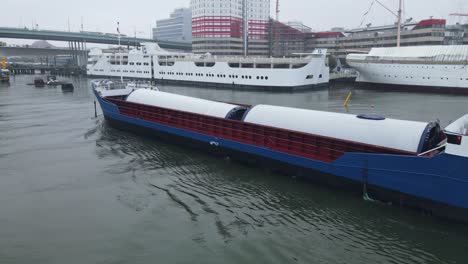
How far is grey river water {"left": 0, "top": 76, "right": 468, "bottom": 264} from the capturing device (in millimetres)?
9359

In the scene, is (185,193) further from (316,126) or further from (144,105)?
(144,105)

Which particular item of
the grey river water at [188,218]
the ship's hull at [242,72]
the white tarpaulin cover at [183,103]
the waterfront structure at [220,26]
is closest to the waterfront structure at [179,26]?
the waterfront structure at [220,26]

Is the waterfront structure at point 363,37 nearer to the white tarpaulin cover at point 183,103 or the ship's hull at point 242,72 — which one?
the ship's hull at point 242,72

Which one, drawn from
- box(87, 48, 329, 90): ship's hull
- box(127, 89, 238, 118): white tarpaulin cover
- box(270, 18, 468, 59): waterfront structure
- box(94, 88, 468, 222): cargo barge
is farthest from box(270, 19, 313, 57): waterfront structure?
box(94, 88, 468, 222): cargo barge

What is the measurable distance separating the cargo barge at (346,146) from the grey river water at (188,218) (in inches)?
27.9

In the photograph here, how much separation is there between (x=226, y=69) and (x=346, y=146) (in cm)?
5092

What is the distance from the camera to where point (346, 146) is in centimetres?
1305

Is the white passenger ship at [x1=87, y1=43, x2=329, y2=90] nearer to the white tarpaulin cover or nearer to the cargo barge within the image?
the white tarpaulin cover

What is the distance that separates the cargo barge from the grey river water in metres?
0.71

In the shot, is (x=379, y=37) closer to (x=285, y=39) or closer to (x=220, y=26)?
(x=285, y=39)

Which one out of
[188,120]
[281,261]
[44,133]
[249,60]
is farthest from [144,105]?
[249,60]

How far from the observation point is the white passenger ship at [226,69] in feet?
184

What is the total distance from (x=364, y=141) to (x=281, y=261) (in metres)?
6.36

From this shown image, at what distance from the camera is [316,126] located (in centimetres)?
1437
